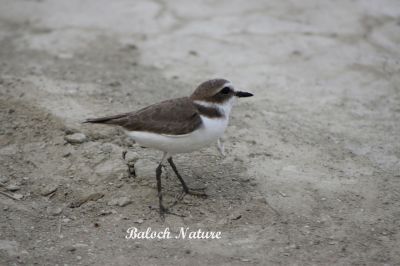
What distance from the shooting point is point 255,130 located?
5727mm

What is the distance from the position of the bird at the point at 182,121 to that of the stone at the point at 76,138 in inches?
26.8

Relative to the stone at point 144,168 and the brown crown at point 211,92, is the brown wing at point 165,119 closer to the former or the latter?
the brown crown at point 211,92

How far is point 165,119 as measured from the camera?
459 cm

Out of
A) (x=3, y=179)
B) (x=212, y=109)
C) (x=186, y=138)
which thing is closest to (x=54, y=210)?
(x=3, y=179)

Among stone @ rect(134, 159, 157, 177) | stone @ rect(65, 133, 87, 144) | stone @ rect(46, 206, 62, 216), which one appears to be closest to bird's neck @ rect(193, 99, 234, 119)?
stone @ rect(134, 159, 157, 177)

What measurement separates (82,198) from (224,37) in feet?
12.4

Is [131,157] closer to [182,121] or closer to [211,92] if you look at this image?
[182,121]

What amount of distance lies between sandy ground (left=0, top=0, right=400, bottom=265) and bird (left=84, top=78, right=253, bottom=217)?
0.53 metres

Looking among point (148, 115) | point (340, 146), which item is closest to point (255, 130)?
point (340, 146)

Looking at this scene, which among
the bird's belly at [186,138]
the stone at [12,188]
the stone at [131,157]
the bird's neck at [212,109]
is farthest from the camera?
the stone at [131,157]

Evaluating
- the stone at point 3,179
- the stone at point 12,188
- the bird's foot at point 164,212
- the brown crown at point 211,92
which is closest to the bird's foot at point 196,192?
the bird's foot at point 164,212

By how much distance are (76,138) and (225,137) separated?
1.47 meters

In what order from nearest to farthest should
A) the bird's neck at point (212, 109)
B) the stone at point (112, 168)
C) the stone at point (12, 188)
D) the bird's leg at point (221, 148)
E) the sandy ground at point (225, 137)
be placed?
the sandy ground at point (225, 137), the bird's neck at point (212, 109), the stone at point (12, 188), the stone at point (112, 168), the bird's leg at point (221, 148)

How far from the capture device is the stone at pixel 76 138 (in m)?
5.29
